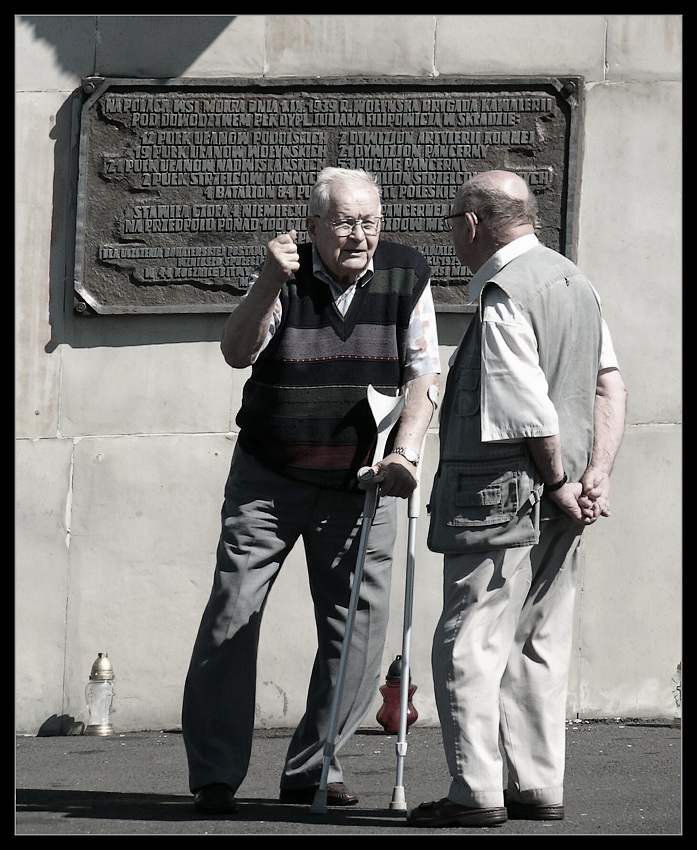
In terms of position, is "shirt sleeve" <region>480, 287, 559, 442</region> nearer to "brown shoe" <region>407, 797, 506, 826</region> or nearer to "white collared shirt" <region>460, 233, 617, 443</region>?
"white collared shirt" <region>460, 233, 617, 443</region>

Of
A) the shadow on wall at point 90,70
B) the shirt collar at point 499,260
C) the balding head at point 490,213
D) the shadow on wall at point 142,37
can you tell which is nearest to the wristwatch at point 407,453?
the shirt collar at point 499,260

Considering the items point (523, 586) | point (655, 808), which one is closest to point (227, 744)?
point (523, 586)

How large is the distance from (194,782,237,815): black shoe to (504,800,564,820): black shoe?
0.87 metres

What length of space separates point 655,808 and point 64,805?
193 centimetres

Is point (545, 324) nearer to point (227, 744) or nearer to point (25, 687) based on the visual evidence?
point (227, 744)

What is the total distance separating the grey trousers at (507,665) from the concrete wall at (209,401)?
1935 millimetres

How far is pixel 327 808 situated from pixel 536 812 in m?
0.67

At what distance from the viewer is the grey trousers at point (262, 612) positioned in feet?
14.1

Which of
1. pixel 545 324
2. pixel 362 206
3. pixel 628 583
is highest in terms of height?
pixel 362 206

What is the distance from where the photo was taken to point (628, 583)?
6133mm

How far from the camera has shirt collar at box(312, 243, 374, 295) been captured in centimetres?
443

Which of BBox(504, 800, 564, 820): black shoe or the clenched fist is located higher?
the clenched fist

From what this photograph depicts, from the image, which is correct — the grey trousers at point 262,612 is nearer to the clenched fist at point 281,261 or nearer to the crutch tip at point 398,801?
the crutch tip at point 398,801

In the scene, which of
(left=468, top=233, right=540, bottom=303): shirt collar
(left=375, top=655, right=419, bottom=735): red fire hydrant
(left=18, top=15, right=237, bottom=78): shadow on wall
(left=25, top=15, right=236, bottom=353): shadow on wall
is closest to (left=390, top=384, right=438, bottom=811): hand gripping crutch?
(left=468, top=233, right=540, bottom=303): shirt collar
